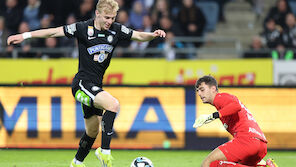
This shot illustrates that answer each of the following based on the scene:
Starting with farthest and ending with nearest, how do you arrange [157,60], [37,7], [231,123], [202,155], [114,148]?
[37,7] → [157,60] → [114,148] → [202,155] → [231,123]

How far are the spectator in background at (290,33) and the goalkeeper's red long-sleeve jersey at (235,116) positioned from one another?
858 cm

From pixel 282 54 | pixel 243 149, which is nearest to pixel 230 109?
pixel 243 149

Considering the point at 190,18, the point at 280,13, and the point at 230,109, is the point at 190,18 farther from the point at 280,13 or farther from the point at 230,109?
the point at 230,109

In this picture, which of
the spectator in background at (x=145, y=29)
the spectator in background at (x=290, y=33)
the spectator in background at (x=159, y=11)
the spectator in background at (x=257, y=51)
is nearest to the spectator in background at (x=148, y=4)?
the spectator in background at (x=159, y=11)

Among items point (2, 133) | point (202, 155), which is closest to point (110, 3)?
point (202, 155)

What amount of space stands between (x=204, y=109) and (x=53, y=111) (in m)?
2.72

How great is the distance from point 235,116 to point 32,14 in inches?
385

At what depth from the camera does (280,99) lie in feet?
36.9

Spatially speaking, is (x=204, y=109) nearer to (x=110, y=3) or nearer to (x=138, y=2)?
(x=110, y=3)

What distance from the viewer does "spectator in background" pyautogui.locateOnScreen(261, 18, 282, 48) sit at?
15.6 metres

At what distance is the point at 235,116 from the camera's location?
7387mm

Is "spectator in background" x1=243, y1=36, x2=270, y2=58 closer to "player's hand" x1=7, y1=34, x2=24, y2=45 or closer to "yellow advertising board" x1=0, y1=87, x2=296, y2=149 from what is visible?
"yellow advertising board" x1=0, y1=87, x2=296, y2=149

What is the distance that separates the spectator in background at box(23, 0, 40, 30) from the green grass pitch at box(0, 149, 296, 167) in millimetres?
5591

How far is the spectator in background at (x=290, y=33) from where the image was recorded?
1559 cm
